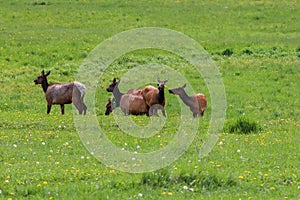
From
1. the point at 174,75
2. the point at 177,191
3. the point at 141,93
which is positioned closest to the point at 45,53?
the point at 174,75

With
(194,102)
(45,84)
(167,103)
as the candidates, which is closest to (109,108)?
(45,84)

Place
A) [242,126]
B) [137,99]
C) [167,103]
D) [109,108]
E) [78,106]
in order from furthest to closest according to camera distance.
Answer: [167,103] < [109,108] < [137,99] < [78,106] < [242,126]

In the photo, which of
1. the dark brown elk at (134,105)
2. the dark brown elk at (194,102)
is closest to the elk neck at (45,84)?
the dark brown elk at (134,105)

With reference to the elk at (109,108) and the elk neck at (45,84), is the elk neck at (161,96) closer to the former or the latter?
the elk at (109,108)

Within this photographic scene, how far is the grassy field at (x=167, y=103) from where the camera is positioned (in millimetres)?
11789

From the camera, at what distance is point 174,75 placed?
31719mm

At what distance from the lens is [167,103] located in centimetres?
2619

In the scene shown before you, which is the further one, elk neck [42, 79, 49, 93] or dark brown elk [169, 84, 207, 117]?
elk neck [42, 79, 49, 93]

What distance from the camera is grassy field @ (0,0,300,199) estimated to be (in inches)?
464

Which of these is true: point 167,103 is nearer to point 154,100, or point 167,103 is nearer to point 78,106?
point 154,100

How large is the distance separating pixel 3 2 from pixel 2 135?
3495 centimetres

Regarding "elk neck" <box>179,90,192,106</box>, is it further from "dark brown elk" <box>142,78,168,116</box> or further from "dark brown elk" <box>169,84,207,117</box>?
"dark brown elk" <box>142,78,168,116</box>

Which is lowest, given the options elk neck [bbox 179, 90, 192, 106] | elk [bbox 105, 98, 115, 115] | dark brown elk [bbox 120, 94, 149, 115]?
elk [bbox 105, 98, 115, 115]

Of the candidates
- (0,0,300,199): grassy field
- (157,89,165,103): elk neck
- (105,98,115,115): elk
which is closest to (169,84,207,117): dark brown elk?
(157,89,165,103): elk neck
